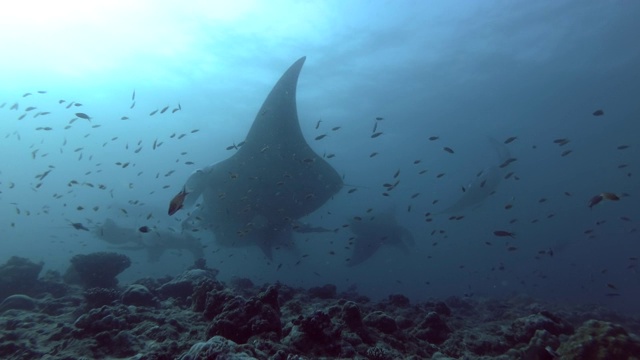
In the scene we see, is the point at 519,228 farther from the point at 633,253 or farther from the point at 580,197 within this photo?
the point at 633,253

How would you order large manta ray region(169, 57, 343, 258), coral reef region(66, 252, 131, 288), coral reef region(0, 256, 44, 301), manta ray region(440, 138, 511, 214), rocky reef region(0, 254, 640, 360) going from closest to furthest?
rocky reef region(0, 254, 640, 360) < coral reef region(66, 252, 131, 288) < coral reef region(0, 256, 44, 301) < large manta ray region(169, 57, 343, 258) < manta ray region(440, 138, 511, 214)

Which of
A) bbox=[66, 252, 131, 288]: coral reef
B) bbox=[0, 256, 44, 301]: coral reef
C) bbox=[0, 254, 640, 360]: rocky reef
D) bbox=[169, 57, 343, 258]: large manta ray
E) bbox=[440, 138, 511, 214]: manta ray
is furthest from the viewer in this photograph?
bbox=[440, 138, 511, 214]: manta ray

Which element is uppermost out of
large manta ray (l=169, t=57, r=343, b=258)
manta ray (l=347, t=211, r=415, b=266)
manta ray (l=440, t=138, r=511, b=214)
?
large manta ray (l=169, t=57, r=343, b=258)

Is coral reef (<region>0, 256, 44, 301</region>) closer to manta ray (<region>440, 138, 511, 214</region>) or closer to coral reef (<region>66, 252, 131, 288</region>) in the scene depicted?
coral reef (<region>66, 252, 131, 288</region>)

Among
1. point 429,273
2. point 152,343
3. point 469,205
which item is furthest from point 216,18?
point 429,273

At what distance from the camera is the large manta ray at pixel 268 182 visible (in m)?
12.5

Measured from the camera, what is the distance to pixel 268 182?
1450 cm

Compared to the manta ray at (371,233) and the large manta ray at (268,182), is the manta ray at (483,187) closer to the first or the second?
the manta ray at (371,233)

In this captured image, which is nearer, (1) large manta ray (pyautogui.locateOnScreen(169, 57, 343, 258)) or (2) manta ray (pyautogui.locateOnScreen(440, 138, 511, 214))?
(1) large manta ray (pyautogui.locateOnScreen(169, 57, 343, 258))

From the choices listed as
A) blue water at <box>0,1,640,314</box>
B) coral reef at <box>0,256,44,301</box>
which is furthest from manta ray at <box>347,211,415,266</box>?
coral reef at <box>0,256,44,301</box>

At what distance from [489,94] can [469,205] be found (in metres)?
11.7

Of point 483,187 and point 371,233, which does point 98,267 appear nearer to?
point 371,233

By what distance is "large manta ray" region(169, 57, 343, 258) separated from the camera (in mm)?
12547

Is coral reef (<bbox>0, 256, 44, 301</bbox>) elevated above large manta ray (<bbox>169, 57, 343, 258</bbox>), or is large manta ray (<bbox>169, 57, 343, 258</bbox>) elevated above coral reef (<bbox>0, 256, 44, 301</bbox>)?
large manta ray (<bbox>169, 57, 343, 258</bbox>)
